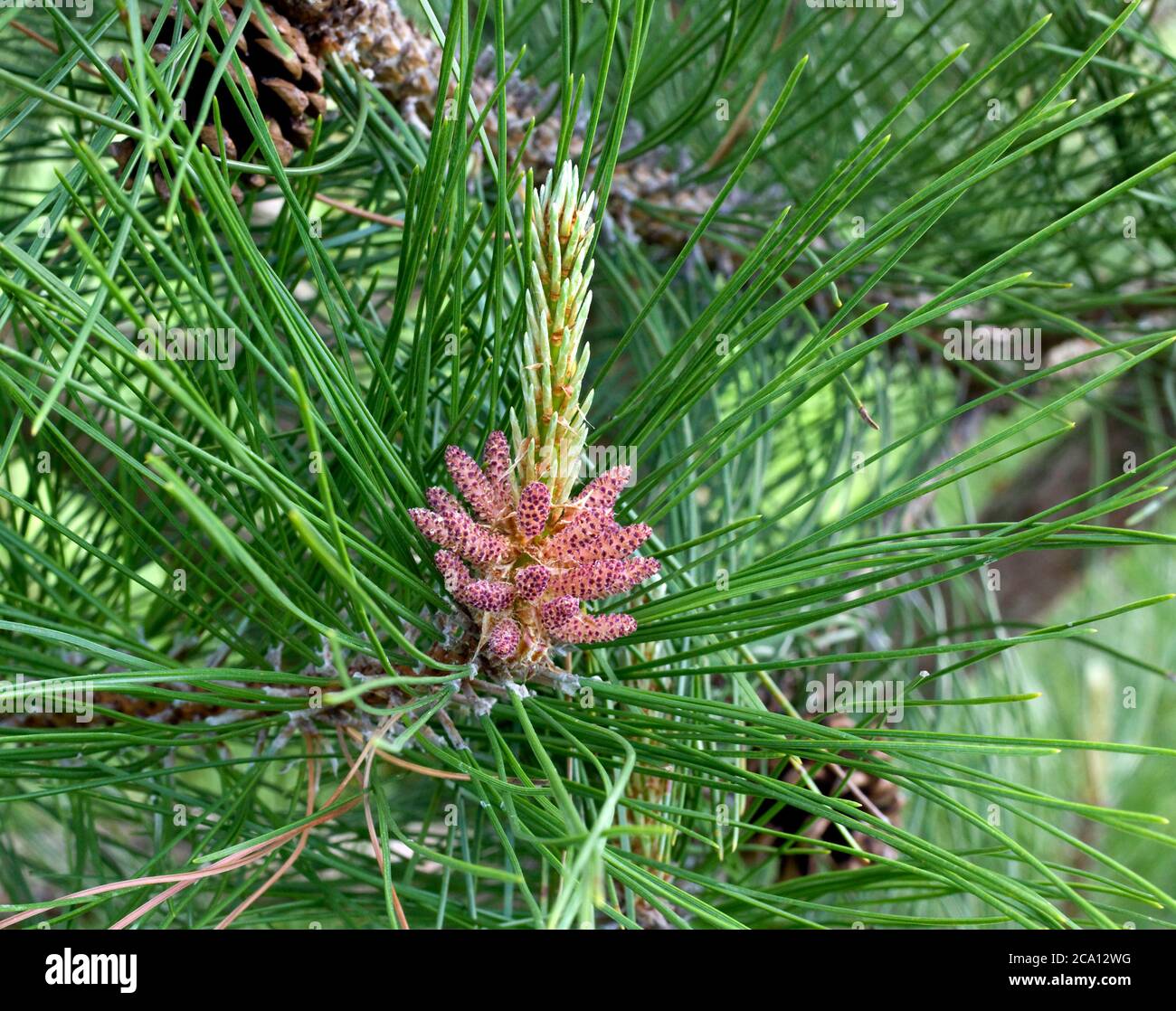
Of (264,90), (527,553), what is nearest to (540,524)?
(527,553)

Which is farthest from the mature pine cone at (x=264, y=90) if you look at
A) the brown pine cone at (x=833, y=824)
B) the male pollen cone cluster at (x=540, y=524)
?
the brown pine cone at (x=833, y=824)

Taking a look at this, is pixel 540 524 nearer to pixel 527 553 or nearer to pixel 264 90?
pixel 527 553

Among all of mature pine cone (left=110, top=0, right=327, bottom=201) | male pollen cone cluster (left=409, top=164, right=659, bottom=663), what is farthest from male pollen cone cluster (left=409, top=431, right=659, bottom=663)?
mature pine cone (left=110, top=0, right=327, bottom=201)

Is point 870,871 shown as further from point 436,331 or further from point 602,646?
point 436,331

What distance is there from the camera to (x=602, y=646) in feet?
1.42

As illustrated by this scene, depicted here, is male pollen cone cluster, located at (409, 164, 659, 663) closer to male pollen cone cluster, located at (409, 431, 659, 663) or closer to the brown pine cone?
male pollen cone cluster, located at (409, 431, 659, 663)

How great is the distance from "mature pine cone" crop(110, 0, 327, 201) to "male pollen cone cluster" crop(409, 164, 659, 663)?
0.51 feet

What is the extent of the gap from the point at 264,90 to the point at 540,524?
233 millimetres

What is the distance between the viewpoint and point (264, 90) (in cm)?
43

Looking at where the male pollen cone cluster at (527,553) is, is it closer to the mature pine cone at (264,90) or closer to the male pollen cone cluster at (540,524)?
the male pollen cone cluster at (540,524)

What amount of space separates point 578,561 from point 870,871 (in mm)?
232

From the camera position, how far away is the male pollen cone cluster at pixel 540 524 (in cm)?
35

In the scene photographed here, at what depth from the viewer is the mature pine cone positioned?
43 centimetres

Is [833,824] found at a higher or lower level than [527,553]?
lower
